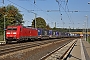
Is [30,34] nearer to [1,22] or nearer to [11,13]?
[1,22]

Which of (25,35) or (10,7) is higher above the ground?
(10,7)

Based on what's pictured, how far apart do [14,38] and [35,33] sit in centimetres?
1660

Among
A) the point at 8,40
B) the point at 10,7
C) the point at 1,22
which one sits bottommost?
the point at 8,40

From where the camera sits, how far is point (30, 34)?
53.2 m

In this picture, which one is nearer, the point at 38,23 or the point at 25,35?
the point at 25,35

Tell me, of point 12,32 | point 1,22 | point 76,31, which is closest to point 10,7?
point 1,22

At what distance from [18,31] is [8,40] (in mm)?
2787

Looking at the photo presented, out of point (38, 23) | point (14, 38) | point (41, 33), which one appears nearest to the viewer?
point (14, 38)

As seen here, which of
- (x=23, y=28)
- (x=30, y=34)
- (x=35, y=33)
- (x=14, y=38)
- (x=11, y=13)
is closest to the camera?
(x=14, y=38)

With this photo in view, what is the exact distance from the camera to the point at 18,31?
145ft

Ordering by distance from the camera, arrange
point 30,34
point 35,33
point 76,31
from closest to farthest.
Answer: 1. point 30,34
2. point 35,33
3. point 76,31

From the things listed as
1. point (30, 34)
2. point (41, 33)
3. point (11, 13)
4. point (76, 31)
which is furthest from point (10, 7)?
point (76, 31)

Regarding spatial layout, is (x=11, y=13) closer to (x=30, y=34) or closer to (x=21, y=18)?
(x=21, y=18)

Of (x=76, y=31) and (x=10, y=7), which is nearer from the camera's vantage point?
(x=10, y=7)
